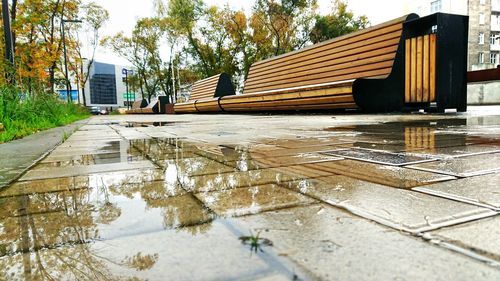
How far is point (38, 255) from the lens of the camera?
0.86 metres

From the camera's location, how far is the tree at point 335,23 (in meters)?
29.7

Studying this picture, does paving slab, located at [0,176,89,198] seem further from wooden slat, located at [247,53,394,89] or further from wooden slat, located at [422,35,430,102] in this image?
wooden slat, located at [247,53,394,89]

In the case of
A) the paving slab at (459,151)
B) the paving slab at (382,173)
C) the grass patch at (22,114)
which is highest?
the grass patch at (22,114)

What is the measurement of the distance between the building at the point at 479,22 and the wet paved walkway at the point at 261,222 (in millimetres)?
54636

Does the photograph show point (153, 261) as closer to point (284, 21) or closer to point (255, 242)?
point (255, 242)

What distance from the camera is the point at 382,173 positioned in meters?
1.66

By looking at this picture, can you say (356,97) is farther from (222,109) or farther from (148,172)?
(222,109)

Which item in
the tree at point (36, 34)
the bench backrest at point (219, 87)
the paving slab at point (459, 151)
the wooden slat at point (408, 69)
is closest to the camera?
the paving slab at point (459, 151)

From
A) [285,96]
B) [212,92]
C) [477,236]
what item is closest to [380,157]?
[477,236]

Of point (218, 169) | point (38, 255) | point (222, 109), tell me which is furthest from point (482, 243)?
point (222, 109)

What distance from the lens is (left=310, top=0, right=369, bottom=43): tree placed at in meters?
29.7

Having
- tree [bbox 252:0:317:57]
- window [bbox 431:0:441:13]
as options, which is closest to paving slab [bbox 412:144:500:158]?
tree [bbox 252:0:317:57]

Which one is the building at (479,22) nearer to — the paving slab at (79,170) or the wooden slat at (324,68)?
the wooden slat at (324,68)

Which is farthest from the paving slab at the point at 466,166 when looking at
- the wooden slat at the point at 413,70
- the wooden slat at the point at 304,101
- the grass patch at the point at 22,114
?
the wooden slat at the point at 413,70
